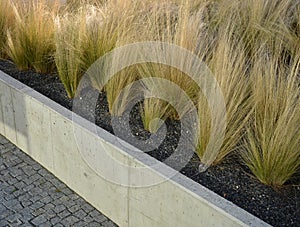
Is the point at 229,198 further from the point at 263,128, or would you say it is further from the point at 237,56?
the point at 237,56

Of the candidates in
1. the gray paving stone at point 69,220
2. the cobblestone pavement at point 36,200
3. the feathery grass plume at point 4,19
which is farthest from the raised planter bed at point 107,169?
the feathery grass plume at point 4,19

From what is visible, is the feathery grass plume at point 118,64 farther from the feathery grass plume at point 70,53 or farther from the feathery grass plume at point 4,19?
the feathery grass plume at point 4,19

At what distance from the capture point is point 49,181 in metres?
3.20

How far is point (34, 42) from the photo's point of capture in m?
3.74

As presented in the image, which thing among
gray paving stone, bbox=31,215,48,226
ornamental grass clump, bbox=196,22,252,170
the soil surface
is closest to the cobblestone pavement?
gray paving stone, bbox=31,215,48,226

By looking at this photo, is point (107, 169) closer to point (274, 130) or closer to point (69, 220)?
point (69, 220)

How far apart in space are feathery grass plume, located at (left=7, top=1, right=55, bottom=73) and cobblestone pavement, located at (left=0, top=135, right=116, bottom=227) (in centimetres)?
84

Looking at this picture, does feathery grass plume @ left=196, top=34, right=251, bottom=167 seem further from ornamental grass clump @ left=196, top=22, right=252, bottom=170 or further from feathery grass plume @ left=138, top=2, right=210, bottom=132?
feathery grass plume @ left=138, top=2, right=210, bottom=132

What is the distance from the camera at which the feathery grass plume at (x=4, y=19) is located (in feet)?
13.4

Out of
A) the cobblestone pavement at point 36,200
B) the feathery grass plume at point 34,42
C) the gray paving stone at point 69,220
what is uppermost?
the feathery grass plume at point 34,42

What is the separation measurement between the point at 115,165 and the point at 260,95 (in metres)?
0.95

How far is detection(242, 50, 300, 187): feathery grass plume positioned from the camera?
244 centimetres

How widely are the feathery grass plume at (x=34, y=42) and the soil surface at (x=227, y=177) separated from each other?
0.56 meters

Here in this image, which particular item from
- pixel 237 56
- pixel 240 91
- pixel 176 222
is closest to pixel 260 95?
pixel 240 91
